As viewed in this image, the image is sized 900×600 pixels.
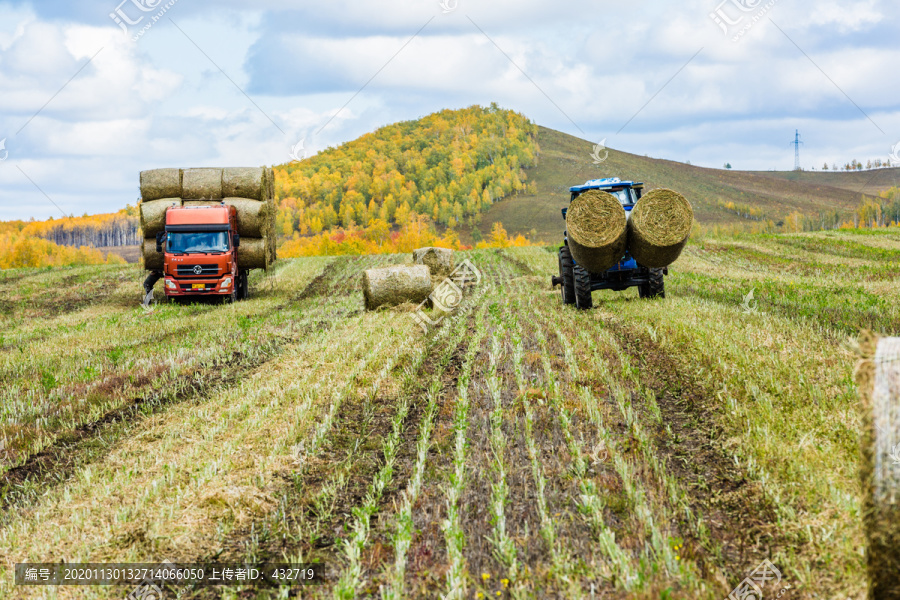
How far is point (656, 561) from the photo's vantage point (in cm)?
411

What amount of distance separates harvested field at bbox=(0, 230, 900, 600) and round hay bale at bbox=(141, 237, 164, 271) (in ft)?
27.6

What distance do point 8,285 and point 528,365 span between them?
28.0 meters

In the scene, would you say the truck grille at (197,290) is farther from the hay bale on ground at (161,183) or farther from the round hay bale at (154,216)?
the hay bale on ground at (161,183)

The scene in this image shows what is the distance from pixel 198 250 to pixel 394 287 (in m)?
6.87

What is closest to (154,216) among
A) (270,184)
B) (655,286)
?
(270,184)

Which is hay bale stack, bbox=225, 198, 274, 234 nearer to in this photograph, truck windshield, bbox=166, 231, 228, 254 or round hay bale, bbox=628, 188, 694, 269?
truck windshield, bbox=166, 231, 228, 254

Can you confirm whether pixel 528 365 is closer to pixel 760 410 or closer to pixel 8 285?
pixel 760 410

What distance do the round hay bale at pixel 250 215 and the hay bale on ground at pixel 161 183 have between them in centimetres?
155

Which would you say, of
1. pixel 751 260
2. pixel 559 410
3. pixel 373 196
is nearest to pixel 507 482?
pixel 559 410

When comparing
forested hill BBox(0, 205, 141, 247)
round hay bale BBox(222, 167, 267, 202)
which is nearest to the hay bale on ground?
round hay bale BBox(222, 167, 267, 202)

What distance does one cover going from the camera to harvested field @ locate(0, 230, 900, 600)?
4.22 meters

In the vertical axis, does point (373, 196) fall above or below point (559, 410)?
above

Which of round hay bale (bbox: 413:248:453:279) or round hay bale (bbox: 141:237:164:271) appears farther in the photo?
round hay bale (bbox: 413:248:453:279)

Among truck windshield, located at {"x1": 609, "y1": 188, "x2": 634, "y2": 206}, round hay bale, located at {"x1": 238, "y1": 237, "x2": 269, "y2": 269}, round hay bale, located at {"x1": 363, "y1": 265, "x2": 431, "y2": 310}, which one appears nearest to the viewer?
truck windshield, located at {"x1": 609, "y1": 188, "x2": 634, "y2": 206}
